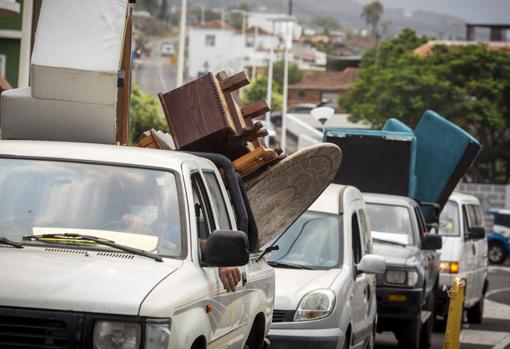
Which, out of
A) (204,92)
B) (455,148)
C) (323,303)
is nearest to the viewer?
(204,92)

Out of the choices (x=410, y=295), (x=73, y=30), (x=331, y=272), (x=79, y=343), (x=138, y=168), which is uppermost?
(x=73, y=30)

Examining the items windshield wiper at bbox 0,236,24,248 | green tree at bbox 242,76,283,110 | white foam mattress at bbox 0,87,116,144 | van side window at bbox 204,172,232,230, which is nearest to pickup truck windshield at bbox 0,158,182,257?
windshield wiper at bbox 0,236,24,248

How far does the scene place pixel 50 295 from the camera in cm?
629

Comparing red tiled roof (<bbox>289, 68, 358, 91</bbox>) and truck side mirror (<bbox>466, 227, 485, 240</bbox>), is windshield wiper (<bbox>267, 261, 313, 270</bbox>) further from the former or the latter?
red tiled roof (<bbox>289, 68, 358, 91</bbox>)

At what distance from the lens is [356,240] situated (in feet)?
42.9

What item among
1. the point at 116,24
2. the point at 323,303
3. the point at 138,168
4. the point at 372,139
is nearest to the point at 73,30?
the point at 116,24

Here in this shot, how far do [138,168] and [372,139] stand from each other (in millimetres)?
13414

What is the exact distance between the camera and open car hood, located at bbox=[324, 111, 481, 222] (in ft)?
67.6

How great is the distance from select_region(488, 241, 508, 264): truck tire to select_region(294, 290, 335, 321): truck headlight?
33.0 metres

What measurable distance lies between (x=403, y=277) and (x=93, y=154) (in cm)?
858

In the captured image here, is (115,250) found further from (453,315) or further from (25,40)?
(25,40)

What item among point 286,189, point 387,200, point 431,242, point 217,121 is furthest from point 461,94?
point 217,121

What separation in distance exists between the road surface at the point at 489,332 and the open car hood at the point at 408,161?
1.89 m

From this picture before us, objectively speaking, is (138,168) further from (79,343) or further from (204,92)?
(204,92)
